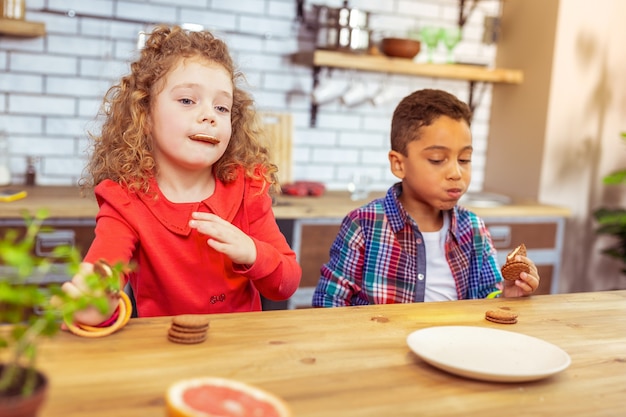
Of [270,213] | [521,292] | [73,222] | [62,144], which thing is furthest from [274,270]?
[62,144]

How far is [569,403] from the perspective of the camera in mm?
1050

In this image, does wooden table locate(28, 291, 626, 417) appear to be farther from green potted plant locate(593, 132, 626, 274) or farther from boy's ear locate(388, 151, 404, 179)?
green potted plant locate(593, 132, 626, 274)

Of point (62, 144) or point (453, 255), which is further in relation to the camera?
point (62, 144)

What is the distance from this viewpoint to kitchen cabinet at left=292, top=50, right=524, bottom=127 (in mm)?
3416

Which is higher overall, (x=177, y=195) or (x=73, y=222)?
(x=177, y=195)

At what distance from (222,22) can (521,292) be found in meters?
2.22

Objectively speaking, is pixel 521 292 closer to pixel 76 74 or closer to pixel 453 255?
pixel 453 255

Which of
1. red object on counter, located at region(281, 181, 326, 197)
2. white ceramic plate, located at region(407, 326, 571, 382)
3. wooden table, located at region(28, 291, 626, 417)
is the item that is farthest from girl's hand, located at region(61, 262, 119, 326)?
red object on counter, located at region(281, 181, 326, 197)

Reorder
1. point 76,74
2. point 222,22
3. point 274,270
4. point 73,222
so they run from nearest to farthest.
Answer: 1. point 274,270
2. point 73,222
3. point 76,74
4. point 222,22

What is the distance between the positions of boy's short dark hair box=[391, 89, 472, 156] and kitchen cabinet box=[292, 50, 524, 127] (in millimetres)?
1308

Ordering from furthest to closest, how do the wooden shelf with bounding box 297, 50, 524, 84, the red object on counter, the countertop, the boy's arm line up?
the wooden shelf with bounding box 297, 50, 524, 84, the red object on counter, the countertop, the boy's arm

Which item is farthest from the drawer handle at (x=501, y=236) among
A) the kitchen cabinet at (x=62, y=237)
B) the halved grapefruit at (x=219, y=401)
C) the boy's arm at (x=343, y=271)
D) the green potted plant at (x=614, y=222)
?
the halved grapefruit at (x=219, y=401)

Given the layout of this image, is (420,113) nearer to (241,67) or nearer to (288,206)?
(288,206)

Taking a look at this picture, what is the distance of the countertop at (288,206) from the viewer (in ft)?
8.57
